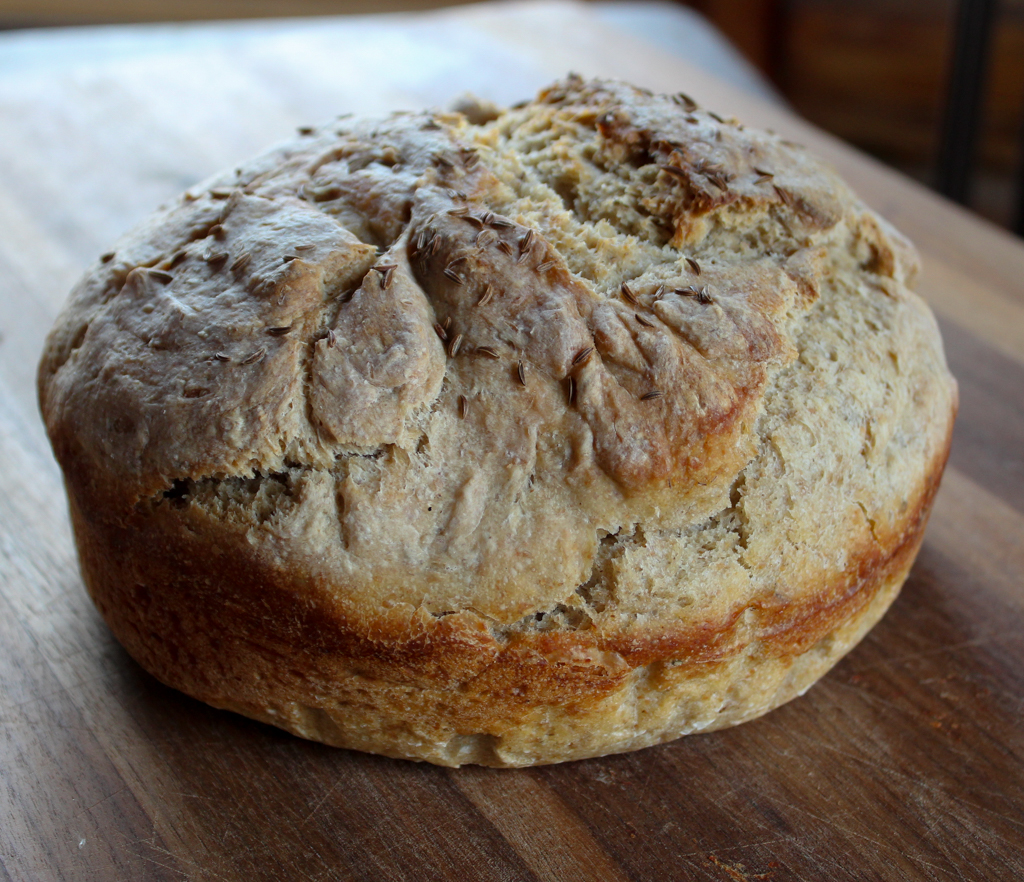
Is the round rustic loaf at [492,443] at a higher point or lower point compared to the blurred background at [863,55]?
higher

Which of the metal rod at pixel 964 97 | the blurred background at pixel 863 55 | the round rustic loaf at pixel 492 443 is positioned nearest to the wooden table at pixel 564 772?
the round rustic loaf at pixel 492 443

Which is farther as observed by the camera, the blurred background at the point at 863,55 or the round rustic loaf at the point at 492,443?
the blurred background at the point at 863,55

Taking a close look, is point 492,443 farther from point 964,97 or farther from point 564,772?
point 964,97

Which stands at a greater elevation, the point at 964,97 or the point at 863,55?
the point at 964,97

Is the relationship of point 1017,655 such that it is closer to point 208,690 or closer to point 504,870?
point 504,870

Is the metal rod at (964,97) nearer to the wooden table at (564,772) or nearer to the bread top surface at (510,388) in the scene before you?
the wooden table at (564,772)

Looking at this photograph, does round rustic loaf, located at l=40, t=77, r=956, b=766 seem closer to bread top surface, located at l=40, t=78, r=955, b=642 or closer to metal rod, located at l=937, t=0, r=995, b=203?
bread top surface, located at l=40, t=78, r=955, b=642

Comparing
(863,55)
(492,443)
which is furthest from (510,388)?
(863,55)
